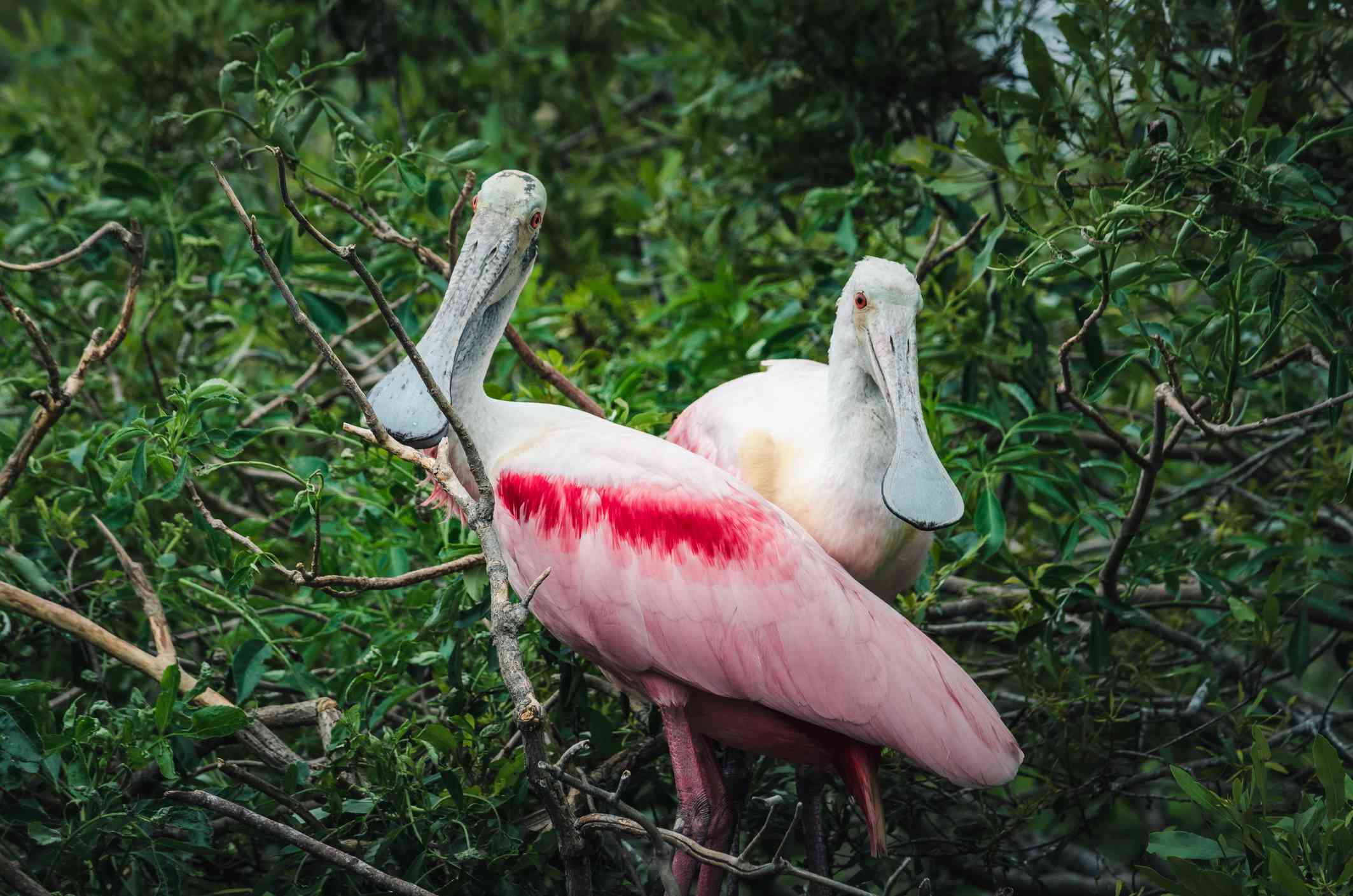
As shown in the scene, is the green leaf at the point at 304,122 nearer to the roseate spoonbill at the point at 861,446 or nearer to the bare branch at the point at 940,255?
the roseate spoonbill at the point at 861,446

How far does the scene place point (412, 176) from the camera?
14.6 feet

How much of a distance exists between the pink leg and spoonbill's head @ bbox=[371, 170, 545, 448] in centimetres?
118

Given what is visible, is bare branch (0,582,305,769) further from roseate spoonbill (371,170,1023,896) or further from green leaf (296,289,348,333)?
green leaf (296,289,348,333)

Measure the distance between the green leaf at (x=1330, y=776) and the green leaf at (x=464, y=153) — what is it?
9.95ft

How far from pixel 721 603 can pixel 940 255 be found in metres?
1.66

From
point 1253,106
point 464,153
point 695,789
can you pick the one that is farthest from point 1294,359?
point 464,153

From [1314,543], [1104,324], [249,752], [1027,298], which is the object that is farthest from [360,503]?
[1314,543]

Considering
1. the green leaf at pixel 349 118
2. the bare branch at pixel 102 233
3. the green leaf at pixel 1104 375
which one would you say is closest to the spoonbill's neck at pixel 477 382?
the green leaf at pixel 349 118

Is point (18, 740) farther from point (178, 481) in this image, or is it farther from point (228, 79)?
point (228, 79)

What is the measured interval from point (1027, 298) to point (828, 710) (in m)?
1.98

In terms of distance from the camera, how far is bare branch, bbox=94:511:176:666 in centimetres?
416

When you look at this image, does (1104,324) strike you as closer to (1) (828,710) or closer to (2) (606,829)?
(1) (828,710)

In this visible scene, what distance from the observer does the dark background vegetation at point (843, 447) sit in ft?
12.4

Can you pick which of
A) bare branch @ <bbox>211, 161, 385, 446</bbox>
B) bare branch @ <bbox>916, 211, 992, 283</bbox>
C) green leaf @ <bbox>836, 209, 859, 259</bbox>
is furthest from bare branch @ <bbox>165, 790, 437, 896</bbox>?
green leaf @ <bbox>836, 209, 859, 259</bbox>
